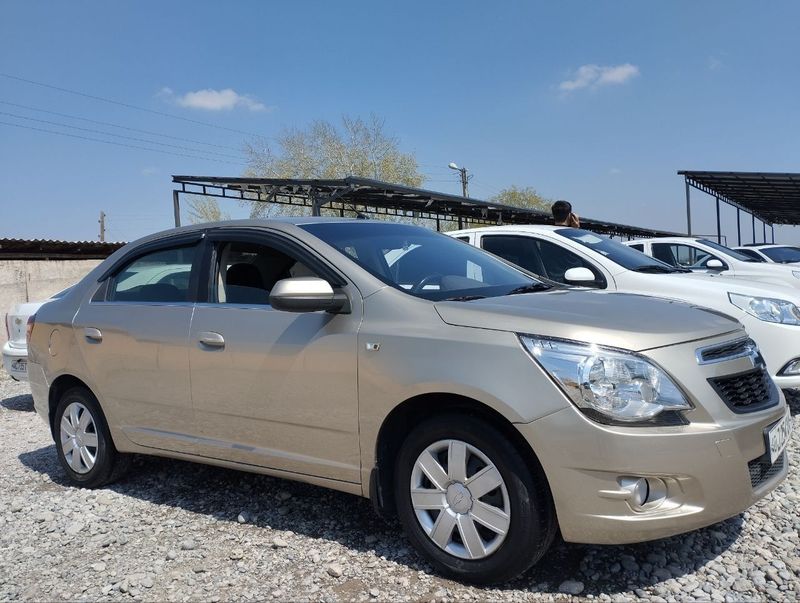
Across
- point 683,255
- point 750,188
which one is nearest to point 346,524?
point 683,255

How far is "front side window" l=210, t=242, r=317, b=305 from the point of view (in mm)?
3584

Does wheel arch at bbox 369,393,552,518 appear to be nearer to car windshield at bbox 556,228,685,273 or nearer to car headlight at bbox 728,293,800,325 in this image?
car headlight at bbox 728,293,800,325

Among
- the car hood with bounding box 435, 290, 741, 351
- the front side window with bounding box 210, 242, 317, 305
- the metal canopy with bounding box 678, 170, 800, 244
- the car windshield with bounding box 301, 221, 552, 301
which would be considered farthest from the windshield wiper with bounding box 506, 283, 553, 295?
the metal canopy with bounding box 678, 170, 800, 244

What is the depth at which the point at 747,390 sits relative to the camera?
2.76 metres

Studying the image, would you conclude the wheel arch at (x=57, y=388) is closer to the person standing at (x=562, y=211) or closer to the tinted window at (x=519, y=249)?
the tinted window at (x=519, y=249)

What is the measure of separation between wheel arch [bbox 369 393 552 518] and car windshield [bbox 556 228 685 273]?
359 centimetres

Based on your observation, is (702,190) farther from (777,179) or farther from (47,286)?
(47,286)

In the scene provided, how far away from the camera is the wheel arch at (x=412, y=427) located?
263 centimetres

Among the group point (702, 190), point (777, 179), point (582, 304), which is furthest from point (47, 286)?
point (702, 190)

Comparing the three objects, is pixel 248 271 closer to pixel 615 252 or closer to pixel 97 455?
pixel 97 455

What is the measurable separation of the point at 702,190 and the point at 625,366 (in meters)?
27.6

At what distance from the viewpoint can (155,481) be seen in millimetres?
4512

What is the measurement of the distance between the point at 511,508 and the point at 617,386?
64cm

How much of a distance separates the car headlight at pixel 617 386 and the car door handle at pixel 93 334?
2.96 meters
